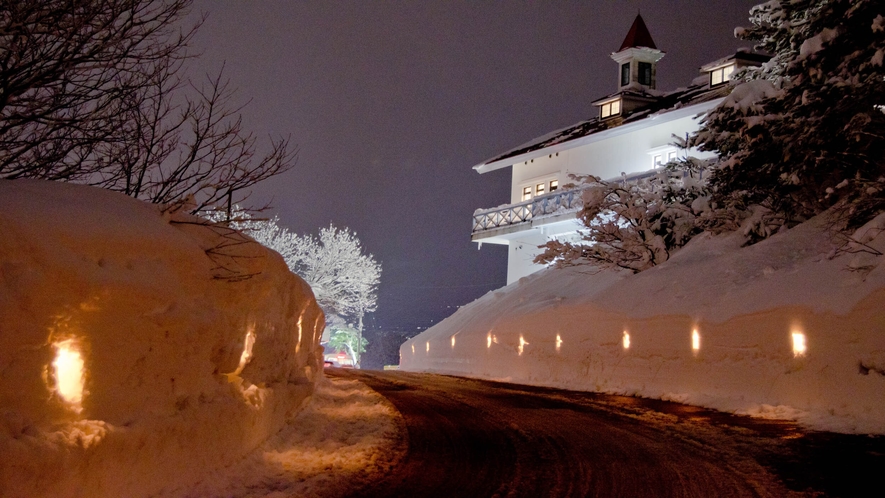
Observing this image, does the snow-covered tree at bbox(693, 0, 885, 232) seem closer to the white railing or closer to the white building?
the white railing

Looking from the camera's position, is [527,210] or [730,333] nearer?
[730,333]

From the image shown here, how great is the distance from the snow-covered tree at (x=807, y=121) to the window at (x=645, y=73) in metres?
16.3

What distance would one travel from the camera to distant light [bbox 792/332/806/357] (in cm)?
1288

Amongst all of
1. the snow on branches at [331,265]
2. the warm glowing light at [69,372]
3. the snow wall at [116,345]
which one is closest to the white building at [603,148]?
the snow on branches at [331,265]

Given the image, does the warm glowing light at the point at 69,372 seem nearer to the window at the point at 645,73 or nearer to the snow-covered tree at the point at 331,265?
the window at the point at 645,73

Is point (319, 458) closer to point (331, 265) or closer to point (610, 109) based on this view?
point (610, 109)

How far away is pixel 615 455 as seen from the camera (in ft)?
28.2

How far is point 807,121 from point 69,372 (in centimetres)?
1574

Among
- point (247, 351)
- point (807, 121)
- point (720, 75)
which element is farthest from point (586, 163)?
point (247, 351)

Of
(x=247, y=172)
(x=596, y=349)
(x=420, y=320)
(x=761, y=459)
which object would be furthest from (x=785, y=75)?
(x=420, y=320)

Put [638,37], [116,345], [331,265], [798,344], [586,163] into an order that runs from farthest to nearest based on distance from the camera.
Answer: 1. [331,265]
2. [638,37]
3. [586,163]
4. [798,344]
5. [116,345]

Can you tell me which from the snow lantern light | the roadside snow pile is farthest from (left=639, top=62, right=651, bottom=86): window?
the snow lantern light

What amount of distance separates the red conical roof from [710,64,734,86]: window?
5.88 m

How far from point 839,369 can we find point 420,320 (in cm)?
8148
